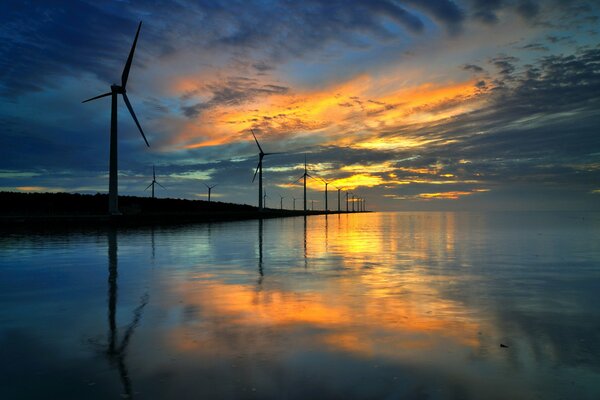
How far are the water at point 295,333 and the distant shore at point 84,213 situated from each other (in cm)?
4697

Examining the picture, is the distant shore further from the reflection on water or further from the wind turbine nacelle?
the reflection on water

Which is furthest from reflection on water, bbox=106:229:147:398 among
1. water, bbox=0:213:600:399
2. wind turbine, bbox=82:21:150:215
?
wind turbine, bbox=82:21:150:215

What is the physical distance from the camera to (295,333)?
1065cm

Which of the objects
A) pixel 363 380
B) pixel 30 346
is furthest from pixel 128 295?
pixel 363 380

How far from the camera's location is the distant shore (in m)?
64.4

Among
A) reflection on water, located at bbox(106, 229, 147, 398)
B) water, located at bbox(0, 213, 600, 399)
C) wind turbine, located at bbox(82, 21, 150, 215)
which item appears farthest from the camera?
wind turbine, located at bbox(82, 21, 150, 215)

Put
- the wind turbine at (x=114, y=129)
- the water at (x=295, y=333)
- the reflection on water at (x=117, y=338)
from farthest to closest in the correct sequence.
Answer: the wind turbine at (x=114, y=129) → the reflection on water at (x=117, y=338) → the water at (x=295, y=333)

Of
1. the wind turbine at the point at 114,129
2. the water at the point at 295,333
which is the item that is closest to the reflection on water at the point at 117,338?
the water at the point at 295,333

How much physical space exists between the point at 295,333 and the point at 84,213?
3141 inches

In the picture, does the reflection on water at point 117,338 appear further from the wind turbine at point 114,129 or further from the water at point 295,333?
the wind turbine at point 114,129

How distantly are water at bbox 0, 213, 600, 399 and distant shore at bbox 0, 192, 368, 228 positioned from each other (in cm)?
4697

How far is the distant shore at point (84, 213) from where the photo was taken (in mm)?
64438

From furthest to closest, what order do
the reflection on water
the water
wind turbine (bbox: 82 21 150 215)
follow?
1. wind turbine (bbox: 82 21 150 215)
2. the reflection on water
3. the water

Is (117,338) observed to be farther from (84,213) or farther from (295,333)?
(84,213)
